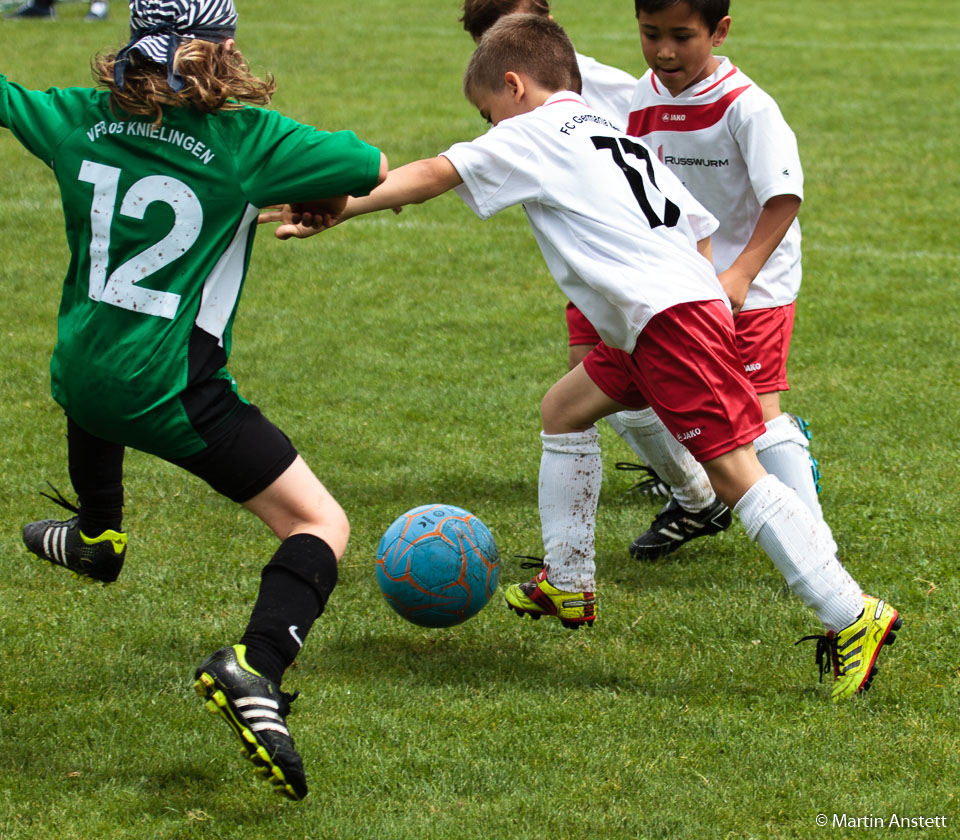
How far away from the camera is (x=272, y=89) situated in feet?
10.2

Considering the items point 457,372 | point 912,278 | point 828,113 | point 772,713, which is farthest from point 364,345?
point 828,113

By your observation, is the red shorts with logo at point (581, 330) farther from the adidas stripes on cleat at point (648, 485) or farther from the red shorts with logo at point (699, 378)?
the red shorts with logo at point (699, 378)

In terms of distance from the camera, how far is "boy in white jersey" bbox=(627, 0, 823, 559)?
13.9ft

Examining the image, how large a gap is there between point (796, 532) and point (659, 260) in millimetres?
890

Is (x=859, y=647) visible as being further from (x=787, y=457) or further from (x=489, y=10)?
(x=489, y=10)

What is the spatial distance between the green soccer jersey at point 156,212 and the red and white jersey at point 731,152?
1.68 meters

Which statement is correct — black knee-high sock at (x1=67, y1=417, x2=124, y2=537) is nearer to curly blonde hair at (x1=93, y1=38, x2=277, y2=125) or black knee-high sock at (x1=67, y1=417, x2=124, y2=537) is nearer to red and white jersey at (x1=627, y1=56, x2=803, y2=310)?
curly blonde hair at (x1=93, y1=38, x2=277, y2=125)

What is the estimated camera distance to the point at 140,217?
10.1ft

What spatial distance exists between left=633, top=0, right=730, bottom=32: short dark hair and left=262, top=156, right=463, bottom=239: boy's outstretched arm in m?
1.11

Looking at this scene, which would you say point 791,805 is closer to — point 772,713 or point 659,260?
point 772,713

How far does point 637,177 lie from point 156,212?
143 cm

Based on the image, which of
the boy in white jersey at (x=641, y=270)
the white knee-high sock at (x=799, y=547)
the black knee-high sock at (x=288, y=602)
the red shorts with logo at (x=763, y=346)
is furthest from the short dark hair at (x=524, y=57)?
the black knee-high sock at (x=288, y=602)

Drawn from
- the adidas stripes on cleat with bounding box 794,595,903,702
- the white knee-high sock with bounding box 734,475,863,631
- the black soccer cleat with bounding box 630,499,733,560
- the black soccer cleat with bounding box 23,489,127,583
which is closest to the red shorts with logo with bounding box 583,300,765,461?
the white knee-high sock with bounding box 734,475,863,631

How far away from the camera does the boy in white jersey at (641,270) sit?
3.60m
